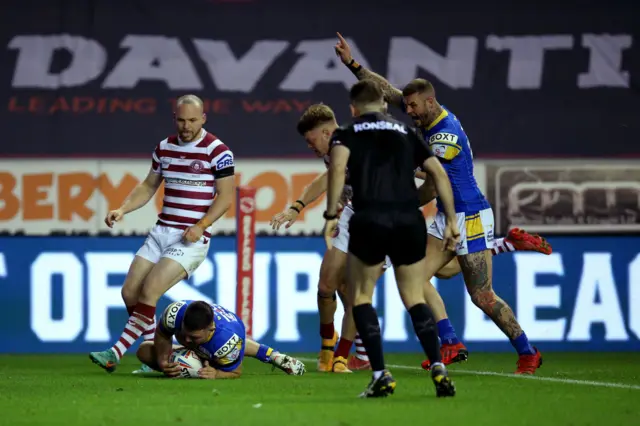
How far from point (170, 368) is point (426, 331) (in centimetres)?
247

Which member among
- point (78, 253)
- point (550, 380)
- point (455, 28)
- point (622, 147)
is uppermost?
point (455, 28)

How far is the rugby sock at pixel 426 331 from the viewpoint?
7.50m

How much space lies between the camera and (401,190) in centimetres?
761

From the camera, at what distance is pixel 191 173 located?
10.3 metres

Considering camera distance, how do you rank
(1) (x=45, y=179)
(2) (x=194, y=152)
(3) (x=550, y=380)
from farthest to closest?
(1) (x=45, y=179)
(2) (x=194, y=152)
(3) (x=550, y=380)

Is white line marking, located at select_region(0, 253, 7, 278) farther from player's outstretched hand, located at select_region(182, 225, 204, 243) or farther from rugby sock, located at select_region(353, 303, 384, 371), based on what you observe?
rugby sock, located at select_region(353, 303, 384, 371)

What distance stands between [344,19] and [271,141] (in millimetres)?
1469

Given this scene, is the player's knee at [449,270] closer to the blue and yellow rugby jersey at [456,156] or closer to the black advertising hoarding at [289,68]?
the blue and yellow rugby jersey at [456,156]

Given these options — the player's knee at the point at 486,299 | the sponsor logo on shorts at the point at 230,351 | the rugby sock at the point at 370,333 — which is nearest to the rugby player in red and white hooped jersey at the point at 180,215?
the sponsor logo on shorts at the point at 230,351

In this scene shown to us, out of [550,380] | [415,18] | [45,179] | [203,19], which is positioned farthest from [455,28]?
[550,380]

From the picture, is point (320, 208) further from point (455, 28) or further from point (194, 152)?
point (194, 152)

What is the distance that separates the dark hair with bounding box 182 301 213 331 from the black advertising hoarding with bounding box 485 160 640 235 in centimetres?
625

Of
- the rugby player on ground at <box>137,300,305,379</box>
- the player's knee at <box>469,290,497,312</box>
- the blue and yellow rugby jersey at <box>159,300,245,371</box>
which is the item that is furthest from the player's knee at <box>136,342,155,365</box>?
the player's knee at <box>469,290,497,312</box>

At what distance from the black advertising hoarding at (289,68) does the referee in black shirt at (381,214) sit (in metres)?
6.84
